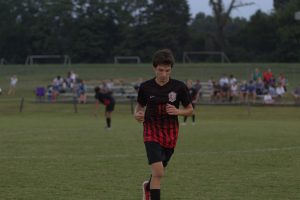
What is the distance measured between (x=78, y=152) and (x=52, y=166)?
2.75 metres

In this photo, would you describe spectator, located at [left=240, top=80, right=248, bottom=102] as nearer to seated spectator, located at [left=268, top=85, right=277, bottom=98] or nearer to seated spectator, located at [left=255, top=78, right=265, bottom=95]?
seated spectator, located at [left=255, top=78, right=265, bottom=95]

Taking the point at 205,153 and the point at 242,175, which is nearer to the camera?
the point at 242,175

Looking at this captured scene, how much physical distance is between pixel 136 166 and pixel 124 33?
2629 inches

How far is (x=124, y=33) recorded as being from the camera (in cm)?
7844

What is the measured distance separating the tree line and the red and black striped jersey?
6175 centimetres

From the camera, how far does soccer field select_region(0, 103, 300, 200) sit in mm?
9289

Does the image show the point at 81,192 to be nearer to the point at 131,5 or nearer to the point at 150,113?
the point at 150,113

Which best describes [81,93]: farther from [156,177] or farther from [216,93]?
[156,177]

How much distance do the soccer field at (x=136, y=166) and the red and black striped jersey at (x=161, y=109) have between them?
1353 millimetres

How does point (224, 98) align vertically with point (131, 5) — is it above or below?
below

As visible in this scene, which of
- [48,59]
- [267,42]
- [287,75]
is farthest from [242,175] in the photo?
[267,42]

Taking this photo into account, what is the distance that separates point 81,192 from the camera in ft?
30.5

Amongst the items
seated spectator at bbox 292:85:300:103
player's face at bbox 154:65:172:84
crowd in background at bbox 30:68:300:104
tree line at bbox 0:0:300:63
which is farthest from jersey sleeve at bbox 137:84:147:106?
tree line at bbox 0:0:300:63

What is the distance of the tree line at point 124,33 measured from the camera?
245 feet
